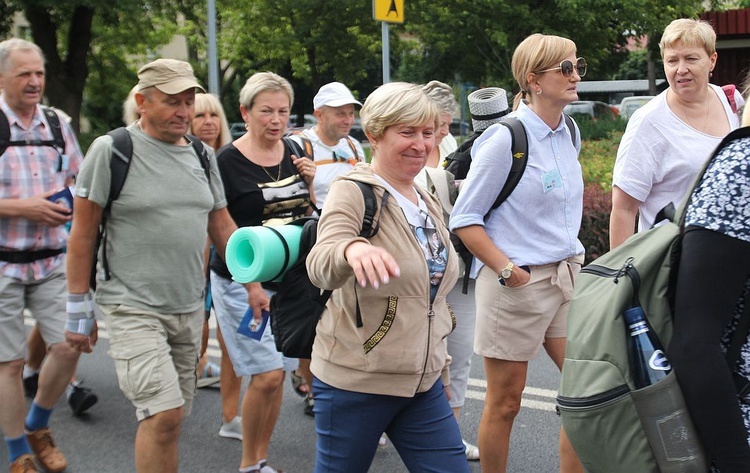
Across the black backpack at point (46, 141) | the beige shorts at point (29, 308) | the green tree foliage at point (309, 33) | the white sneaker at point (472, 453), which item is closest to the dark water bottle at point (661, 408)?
the white sneaker at point (472, 453)

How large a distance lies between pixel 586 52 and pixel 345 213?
870 inches

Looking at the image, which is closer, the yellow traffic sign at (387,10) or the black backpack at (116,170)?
the black backpack at (116,170)

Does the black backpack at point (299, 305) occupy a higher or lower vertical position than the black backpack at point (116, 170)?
lower

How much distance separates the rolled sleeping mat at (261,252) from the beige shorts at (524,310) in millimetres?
1186

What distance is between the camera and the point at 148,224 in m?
3.74

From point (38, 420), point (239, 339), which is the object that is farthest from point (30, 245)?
point (239, 339)

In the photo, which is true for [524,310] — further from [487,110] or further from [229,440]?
[229,440]

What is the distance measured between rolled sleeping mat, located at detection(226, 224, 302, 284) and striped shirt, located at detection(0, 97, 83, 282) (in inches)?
86.6

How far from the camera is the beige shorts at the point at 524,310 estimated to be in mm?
3723

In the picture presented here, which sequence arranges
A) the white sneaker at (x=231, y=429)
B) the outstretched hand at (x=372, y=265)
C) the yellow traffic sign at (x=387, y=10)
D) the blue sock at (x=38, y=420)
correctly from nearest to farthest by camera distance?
the outstretched hand at (x=372, y=265) → the blue sock at (x=38, y=420) → the white sneaker at (x=231, y=429) → the yellow traffic sign at (x=387, y=10)

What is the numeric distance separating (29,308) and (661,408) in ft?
12.4

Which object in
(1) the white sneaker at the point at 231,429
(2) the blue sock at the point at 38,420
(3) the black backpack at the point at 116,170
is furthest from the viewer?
(1) the white sneaker at the point at 231,429

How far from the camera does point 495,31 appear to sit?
2189 cm

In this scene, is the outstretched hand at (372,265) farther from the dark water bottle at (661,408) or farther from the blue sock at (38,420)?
the blue sock at (38,420)
